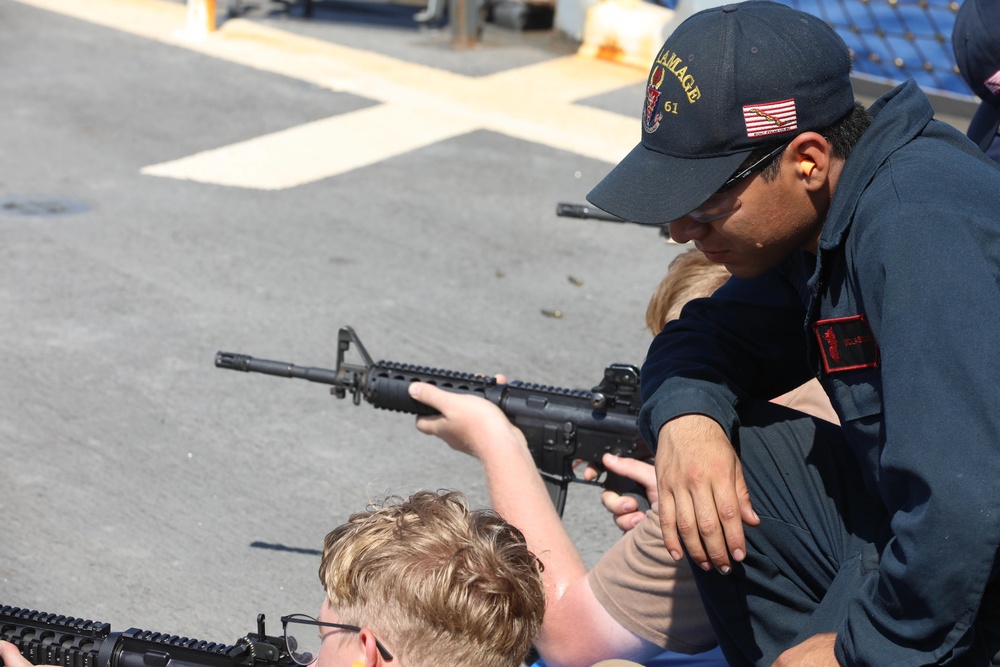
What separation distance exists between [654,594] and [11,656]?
1.31 m

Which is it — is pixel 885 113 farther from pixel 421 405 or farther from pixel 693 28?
pixel 421 405

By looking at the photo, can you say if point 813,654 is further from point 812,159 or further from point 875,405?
point 812,159

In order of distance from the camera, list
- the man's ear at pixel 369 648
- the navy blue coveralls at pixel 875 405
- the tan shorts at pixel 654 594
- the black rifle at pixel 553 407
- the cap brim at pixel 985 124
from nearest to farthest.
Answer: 1. the navy blue coveralls at pixel 875 405
2. the man's ear at pixel 369 648
3. the tan shorts at pixel 654 594
4. the black rifle at pixel 553 407
5. the cap brim at pixel 985 124

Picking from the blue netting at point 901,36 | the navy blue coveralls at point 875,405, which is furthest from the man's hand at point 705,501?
the blue netting at point 901,36

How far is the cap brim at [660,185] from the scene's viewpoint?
6.80ft

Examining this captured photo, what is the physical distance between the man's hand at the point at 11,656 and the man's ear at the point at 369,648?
0.77 meters

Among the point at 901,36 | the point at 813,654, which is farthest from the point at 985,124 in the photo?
the point at 901,36

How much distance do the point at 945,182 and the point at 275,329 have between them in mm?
3872

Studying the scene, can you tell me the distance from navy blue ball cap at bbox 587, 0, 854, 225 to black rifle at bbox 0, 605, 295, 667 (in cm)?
107

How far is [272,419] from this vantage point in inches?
184

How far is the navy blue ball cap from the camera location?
6.72 ft

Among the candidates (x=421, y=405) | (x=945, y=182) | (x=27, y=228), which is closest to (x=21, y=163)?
(x=27, y=228)

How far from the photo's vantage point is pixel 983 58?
145 inches

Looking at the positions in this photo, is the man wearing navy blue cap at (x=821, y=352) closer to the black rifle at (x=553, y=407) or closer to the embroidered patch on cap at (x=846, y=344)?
the embroidered patch on cap at (x=846, y=344)
